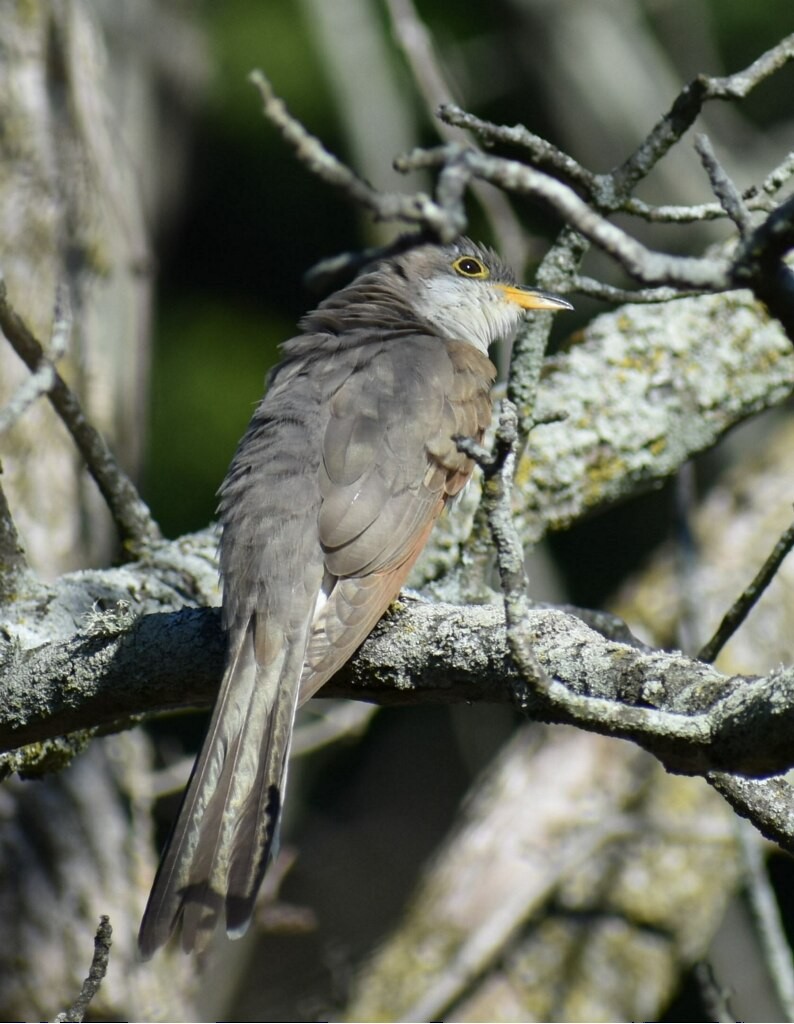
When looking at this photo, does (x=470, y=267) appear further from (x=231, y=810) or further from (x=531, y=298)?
(x=231, y=810)

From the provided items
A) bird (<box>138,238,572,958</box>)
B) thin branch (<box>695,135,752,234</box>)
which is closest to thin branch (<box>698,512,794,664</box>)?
bird (<box>138,238,572,958</box>)

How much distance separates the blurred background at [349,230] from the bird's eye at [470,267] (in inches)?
7.9

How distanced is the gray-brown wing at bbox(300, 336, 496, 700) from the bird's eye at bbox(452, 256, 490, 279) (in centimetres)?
77

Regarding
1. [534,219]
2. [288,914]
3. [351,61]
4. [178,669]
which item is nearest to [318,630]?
[178,669]

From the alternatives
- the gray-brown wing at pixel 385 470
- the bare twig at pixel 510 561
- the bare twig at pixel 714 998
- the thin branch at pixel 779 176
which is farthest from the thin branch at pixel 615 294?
the bare twig at pixel 714 998

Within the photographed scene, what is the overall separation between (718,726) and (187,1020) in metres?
3.52

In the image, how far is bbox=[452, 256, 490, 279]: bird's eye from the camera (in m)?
5.11

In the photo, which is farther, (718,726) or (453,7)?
(453,7)

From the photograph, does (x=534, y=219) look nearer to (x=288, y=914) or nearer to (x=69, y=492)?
(x=69, y=492)

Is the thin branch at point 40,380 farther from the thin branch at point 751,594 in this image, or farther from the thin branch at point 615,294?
the thin branch at point 751,594

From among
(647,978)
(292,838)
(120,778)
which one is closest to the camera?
(120,778)

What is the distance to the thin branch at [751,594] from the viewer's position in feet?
9.30

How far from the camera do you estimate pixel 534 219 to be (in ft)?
34.7

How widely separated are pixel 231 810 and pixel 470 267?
2818 mm
